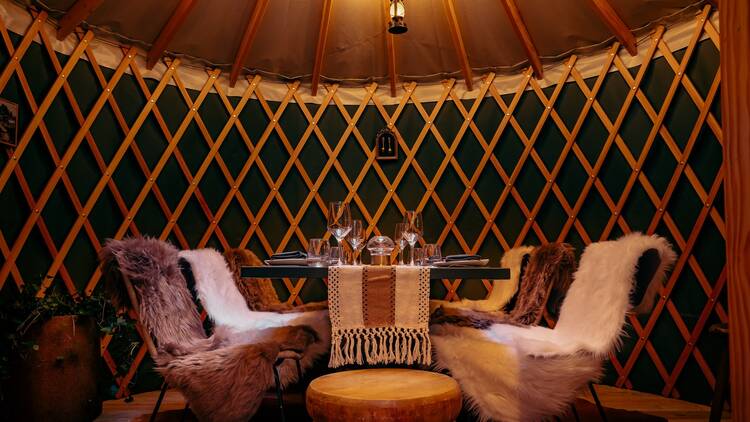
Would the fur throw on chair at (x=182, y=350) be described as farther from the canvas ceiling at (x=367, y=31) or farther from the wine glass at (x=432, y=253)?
the canvas ceiling at (x=367, y=31)

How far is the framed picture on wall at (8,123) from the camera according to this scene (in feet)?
6.79

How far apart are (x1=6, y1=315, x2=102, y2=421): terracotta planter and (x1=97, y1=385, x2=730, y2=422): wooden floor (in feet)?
0.65

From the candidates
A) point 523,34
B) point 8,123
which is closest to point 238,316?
point 8,123

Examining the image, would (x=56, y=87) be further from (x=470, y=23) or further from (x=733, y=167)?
(x=733, y=167)

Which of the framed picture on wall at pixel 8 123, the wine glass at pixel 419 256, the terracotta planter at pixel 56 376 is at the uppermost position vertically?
the framed picture on wall at pixel 8 123

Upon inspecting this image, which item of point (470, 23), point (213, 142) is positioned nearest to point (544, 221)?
point (470, 23)

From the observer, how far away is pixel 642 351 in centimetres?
245

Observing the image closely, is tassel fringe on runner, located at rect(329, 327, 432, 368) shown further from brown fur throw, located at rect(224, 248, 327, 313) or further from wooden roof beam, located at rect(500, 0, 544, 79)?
wooden roof beam, located at rect(500, 0, 544, 79)

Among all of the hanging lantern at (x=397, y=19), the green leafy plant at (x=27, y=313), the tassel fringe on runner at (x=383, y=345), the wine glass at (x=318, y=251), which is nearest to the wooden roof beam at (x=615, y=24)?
the hanging lantern at (x=397, y=19)

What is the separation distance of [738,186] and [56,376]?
1.94 metres

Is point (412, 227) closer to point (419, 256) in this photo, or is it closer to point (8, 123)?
point (419, 256)

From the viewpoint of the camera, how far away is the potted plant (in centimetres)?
173

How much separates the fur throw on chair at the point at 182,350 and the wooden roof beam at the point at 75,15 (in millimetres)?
1271

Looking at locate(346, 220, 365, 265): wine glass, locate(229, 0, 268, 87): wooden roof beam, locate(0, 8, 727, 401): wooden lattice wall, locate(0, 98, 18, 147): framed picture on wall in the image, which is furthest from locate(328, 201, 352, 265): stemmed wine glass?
locate(0, 98, 18, 147): framed picture on wall
